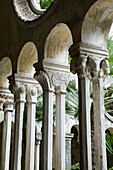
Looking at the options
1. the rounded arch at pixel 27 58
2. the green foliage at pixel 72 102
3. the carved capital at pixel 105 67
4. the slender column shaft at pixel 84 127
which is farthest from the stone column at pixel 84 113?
the green foliage at pixel 72 102

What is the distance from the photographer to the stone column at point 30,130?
6.48 m

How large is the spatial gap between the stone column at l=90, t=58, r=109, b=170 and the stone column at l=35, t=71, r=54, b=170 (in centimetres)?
134

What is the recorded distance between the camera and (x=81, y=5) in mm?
4637

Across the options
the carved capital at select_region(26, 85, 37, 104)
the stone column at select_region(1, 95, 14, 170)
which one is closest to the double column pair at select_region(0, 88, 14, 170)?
the stone column at select_region(1, 95, 14, 170)

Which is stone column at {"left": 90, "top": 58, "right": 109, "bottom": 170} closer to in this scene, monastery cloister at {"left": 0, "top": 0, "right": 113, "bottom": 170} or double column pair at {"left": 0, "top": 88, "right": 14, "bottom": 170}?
monastery cloister at {"left": 0, "top": 0, "right": 113, "bottom": 170}

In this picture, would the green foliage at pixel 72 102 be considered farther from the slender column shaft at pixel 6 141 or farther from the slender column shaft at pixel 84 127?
the slender column shaft at pixel 84 127

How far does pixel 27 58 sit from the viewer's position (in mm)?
6781

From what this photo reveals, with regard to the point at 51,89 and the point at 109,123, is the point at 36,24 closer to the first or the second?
the point at 51,89

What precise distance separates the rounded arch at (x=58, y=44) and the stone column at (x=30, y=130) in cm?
136

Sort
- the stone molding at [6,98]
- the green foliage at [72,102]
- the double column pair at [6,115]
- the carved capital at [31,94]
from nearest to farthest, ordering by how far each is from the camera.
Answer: the carved capital at [31,94] < the double column pair at [6,115] < the stone molding at [6,98] < the green foliage at [72,102]

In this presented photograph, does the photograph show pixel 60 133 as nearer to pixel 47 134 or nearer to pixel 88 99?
Result: pixel 47 134

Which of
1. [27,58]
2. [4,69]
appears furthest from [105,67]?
[4,69]

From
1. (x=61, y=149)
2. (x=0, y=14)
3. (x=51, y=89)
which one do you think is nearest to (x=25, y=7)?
(x=0, y=14)

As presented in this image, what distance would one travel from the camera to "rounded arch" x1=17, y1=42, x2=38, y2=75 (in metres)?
6.55
